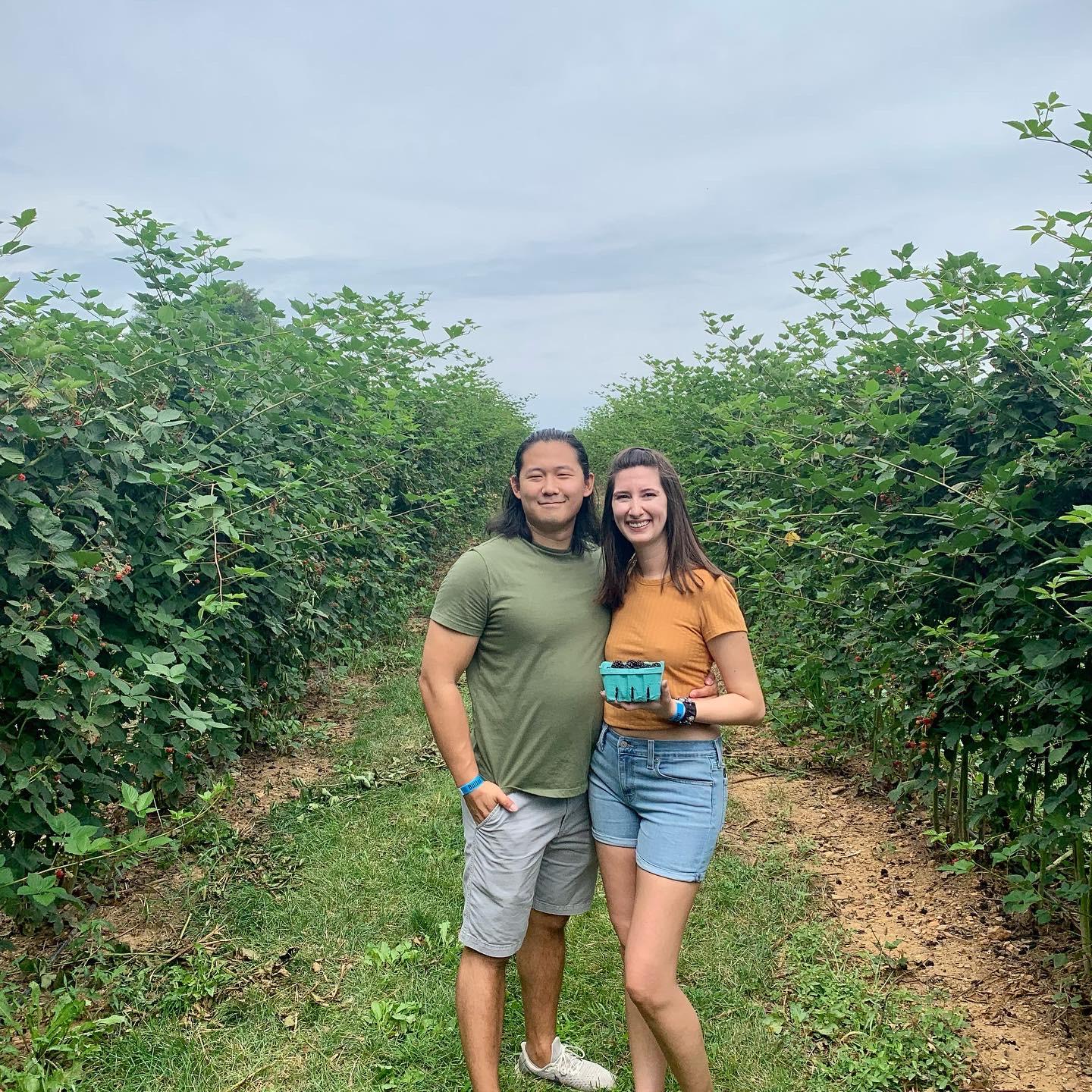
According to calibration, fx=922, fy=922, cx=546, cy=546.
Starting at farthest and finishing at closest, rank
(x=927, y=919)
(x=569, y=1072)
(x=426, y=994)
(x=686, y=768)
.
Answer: (x=927, y=919) < (x=426, y=994) < (x=569, y=1072) < (x=686, y=768)

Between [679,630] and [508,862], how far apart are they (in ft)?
2.38

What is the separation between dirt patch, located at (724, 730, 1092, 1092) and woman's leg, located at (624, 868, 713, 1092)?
3.06 feet

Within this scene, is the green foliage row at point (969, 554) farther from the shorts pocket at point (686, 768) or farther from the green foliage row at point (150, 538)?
the green foliage row at point (150, 538)

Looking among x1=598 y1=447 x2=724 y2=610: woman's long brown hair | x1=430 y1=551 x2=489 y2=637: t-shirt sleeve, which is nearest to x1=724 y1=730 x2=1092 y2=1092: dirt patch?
x1=598 y1=447 x2=724 y2=610: woman's long brown hair

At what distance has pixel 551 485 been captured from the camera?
2.37 m

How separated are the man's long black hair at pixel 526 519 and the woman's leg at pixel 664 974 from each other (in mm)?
868

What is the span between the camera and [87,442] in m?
2.78

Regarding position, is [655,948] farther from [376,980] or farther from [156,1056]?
[156,1056]

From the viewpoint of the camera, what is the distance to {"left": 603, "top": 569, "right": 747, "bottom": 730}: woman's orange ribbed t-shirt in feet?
7.44

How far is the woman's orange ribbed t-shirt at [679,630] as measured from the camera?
89.3 inches

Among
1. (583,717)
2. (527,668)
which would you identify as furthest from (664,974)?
(527,668)

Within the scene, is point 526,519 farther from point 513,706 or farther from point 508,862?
point 508,862

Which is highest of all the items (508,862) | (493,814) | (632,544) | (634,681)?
(632,544)

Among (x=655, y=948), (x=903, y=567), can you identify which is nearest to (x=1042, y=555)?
(x=903, y=567)
